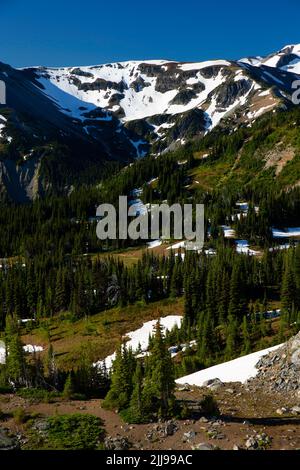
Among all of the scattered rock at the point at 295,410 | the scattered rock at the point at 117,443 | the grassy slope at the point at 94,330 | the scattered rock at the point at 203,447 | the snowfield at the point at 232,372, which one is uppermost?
the scattered rock at the point at 203,447

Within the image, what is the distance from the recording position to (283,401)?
39000 mm

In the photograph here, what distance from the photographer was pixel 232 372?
1918 inches

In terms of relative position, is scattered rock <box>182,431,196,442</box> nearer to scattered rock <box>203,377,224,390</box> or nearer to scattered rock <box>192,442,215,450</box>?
scattered rock <box>192,442,215,450</box>

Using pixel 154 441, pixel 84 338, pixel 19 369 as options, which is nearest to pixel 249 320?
pixel 84 338

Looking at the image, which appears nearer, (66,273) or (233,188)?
(66,273)

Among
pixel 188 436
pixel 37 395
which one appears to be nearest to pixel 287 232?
pixel 37 395

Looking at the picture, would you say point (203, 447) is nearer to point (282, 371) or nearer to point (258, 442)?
point (258, 442)

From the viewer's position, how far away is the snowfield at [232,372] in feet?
154

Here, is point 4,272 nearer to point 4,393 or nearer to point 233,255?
point 233,255

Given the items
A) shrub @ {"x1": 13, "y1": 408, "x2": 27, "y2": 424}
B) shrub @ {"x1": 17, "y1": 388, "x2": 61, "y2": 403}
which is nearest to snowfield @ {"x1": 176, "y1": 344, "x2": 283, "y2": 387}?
shrub @ {"x1": 17, "y1": 388, "x2": 61, "y2": 403}

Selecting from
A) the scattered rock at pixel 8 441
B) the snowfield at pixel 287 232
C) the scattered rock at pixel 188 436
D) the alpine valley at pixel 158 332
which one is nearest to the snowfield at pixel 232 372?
the alpine valley at pixel 158 332

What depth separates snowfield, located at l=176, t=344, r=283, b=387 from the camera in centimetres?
4706

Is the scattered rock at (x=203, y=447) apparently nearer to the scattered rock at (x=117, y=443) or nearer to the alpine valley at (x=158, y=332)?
the alpine valley at (x=158, y=332)

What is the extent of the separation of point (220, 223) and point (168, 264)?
47.5 meters
